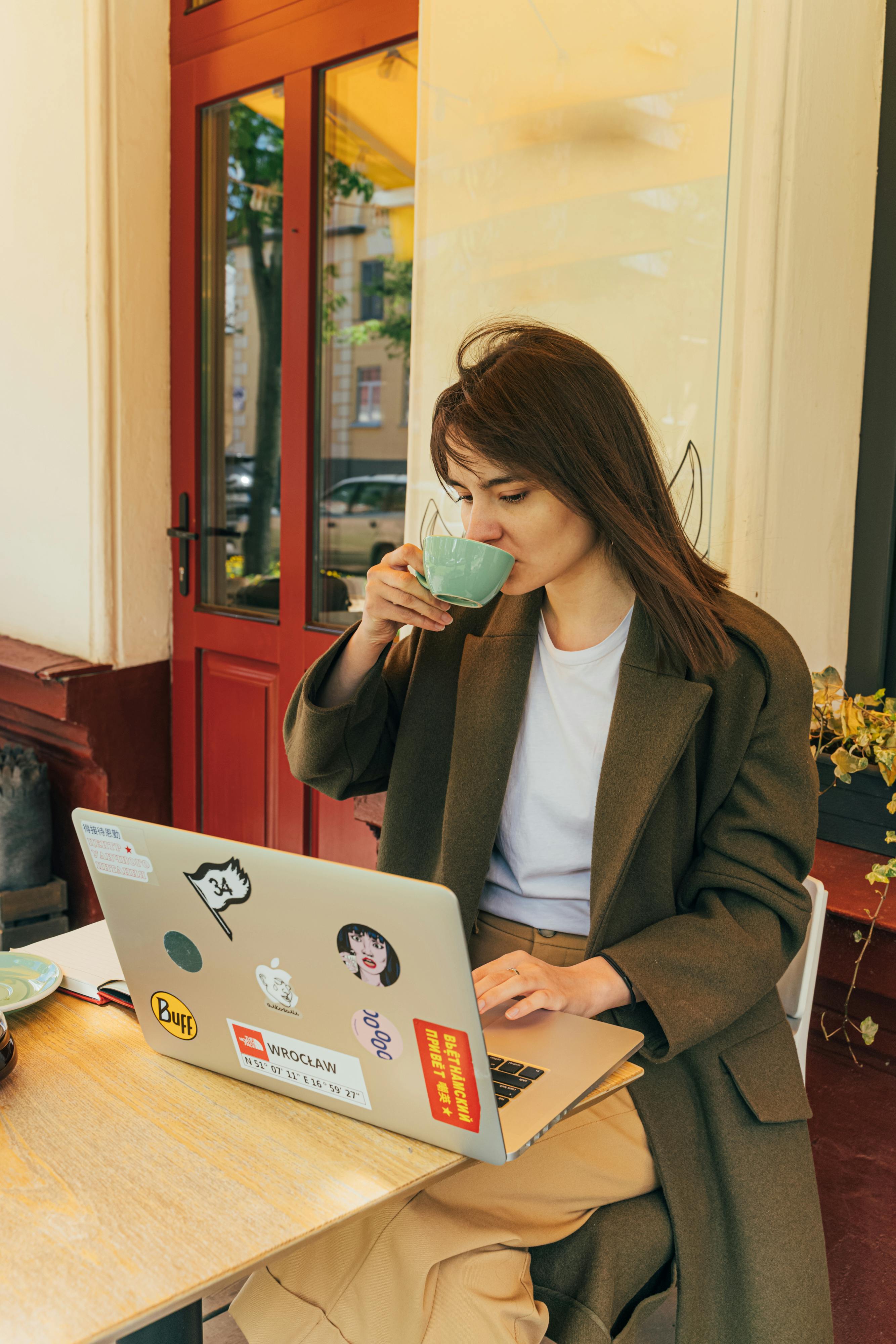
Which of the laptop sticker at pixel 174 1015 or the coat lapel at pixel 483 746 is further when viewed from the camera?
the coat lapel at pixel 483 746

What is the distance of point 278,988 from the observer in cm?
95

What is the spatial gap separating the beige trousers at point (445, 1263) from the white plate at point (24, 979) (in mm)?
366

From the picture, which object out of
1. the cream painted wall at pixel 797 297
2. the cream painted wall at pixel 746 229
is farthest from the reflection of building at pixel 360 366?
the cream painted wall at pixel 797 297

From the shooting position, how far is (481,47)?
7.20 feet

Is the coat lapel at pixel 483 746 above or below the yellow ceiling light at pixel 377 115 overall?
below

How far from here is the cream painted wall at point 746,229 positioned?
71.3 inches

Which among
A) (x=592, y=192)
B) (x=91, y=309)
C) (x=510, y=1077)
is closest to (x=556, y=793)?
(x=510, y=1077)

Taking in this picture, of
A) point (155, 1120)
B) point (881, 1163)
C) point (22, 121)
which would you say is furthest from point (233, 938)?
point (22, 121)

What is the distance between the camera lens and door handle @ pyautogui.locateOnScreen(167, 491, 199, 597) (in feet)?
11.0

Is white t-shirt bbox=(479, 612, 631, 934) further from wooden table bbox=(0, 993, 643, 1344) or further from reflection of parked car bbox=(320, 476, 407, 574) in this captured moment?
reflection of parked car bbox=(320, 476, 407, 574)

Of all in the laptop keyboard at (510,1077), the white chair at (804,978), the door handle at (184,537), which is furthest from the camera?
the door handle at (184,537)

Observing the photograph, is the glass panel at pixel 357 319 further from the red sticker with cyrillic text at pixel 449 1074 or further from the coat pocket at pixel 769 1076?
the red sticker with cyrillic text at pixel 449 1074

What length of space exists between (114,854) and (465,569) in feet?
1.61

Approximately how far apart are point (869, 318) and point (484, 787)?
1221 mm
